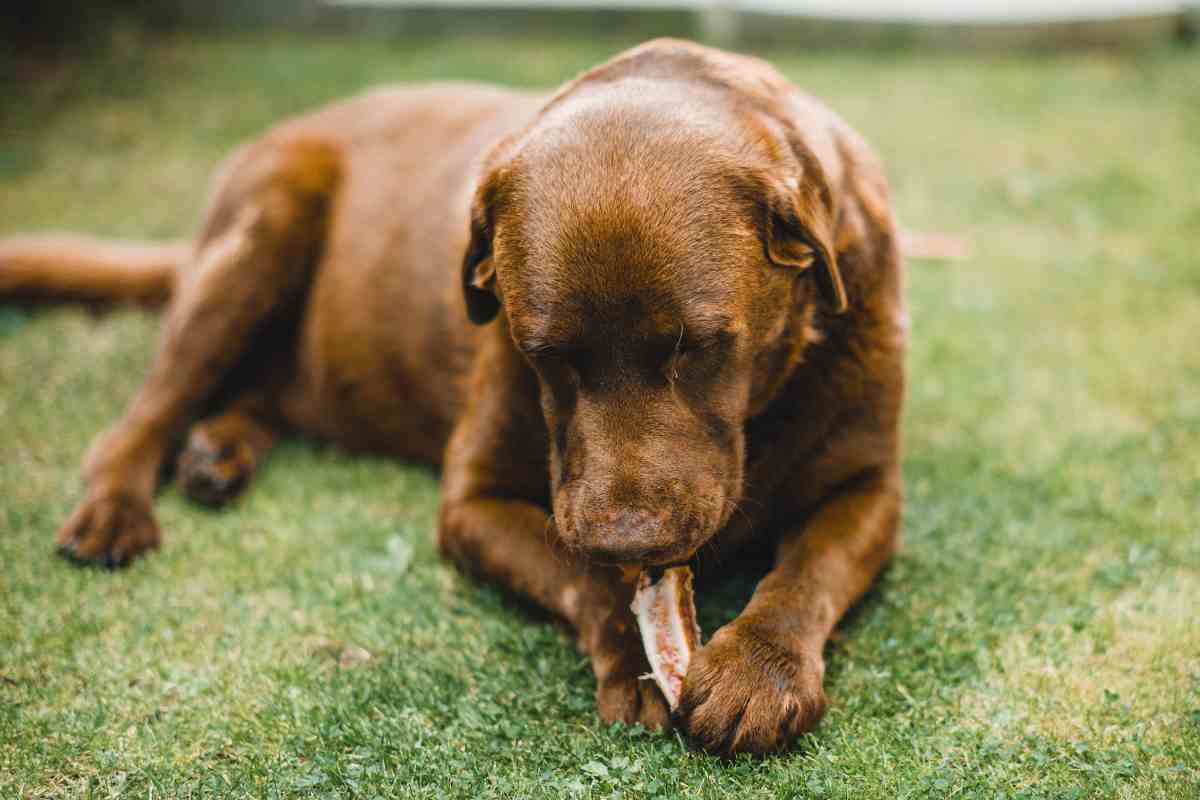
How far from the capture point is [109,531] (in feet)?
11.4

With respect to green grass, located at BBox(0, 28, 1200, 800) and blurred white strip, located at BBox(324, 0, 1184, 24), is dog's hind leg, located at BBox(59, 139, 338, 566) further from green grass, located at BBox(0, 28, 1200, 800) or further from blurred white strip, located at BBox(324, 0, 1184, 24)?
blurred white strip, located at BBox(324, 0, 1184, 24)

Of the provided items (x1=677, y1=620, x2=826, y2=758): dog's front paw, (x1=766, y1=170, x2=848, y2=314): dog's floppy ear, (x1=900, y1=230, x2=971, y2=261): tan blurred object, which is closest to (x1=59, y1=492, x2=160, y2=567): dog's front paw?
(x1=677, y1=620, x2=826, y2=758): dog's front paw

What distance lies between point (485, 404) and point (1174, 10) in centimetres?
707

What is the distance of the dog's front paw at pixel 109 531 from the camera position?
3410 millimetres

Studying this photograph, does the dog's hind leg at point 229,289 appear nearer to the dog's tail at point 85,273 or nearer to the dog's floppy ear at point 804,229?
the dog's tail at point 85,273

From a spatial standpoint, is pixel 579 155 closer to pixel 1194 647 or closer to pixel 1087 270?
pixel 1194 647

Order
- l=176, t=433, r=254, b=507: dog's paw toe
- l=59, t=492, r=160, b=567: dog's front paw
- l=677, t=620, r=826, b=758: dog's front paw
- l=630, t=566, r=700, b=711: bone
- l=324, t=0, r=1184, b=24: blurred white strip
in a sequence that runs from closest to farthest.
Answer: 1. l=677, t=620, r=826, b=758: dog's front paw
2. l=630, t=566, r=700, b=711: bone
3. l=59, t=492, r=160, b=567: dog's front paw
4. l=176, t=433, r=254, b=507: dog's paw toe
5. l=324, t=0, r=1184, b=24: blurred white strip

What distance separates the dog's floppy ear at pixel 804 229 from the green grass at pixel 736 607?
910mm

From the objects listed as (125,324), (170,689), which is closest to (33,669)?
(170,689)

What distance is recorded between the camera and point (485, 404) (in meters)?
3.33

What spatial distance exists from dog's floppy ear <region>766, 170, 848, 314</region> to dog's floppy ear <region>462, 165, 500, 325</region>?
66 centimetres

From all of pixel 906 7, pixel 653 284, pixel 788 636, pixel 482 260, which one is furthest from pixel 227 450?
pixel 906 7

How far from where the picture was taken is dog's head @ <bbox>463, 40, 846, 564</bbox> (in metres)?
2.45

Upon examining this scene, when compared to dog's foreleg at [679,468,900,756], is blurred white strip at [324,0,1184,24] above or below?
below
